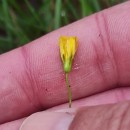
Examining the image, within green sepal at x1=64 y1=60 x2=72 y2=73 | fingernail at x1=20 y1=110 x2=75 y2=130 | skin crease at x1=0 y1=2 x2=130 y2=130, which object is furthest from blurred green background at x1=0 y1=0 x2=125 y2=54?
fingernail at x1=20 y1=110 x2=75 y2=130

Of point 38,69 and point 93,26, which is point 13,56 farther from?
point 93,26

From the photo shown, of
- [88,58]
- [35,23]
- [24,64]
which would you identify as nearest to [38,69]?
[24,64]

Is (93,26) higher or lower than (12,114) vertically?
higher

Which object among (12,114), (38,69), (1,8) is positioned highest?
(1,8)

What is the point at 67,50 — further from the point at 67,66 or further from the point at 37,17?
the point at 37,17

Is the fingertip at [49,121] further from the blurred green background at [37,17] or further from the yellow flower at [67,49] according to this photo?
the blurred green background at [37,17]

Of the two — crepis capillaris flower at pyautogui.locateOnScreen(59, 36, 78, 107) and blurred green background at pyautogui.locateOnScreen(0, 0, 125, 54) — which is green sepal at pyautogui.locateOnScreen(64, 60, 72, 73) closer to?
crepis capillaris flower at pyautogui.locateOnScreen(59, 36, 78, 107)

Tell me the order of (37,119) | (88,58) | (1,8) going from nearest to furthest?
(37,119) → (88,58) → (1,8)

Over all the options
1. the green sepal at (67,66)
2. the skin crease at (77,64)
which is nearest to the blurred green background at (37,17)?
the skin crease at (77,64)
